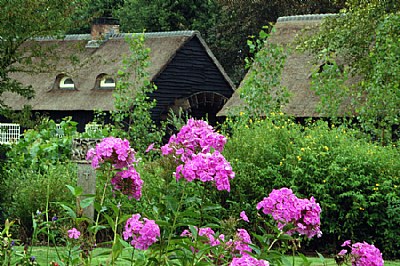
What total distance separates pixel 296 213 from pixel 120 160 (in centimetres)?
95

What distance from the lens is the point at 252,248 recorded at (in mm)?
4363

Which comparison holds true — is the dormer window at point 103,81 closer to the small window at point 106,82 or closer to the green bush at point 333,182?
the small window at point 106,82

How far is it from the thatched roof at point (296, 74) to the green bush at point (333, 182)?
11381 millimetres

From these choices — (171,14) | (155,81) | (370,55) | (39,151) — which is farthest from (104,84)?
(39,151)

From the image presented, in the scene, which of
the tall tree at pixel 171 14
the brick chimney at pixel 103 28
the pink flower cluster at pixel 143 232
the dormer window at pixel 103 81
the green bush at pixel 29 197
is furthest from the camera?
the tall tree at pixel 171 14

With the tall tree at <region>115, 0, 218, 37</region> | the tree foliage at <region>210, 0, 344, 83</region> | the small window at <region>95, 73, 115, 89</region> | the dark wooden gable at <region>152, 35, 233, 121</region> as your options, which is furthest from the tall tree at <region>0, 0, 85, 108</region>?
the tall tree at <region>115, 0, 218, 37</region>

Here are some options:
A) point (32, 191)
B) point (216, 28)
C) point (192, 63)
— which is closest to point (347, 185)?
point (32, 191)

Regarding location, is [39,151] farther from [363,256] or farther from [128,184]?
[363,256]

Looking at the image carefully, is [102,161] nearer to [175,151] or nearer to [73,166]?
[175,151]

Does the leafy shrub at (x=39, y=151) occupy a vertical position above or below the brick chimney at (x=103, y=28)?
below

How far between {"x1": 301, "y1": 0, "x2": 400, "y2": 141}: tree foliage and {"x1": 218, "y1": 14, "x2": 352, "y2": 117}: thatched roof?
1.87m

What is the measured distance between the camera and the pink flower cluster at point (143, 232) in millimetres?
4324

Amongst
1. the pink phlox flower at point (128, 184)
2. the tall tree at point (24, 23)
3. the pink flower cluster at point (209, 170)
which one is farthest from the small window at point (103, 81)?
the pink flower cluster at point (209, 170)

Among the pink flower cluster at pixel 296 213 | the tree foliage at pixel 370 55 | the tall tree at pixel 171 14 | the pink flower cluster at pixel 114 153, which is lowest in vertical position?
the pink flower cluster at pixel 296 213
